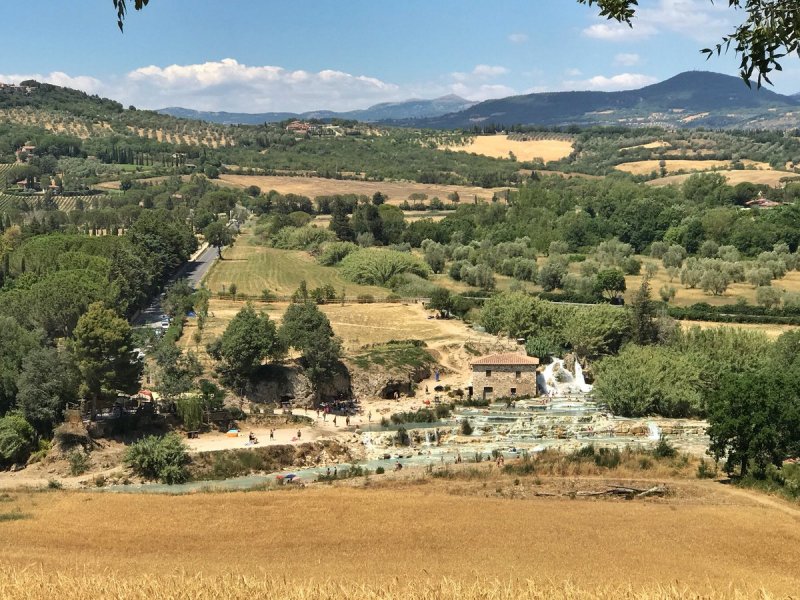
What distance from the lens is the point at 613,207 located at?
126000mm

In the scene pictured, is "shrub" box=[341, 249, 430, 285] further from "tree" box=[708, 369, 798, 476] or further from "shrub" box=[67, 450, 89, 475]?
"tree" box=[708, 369, 798, 476]

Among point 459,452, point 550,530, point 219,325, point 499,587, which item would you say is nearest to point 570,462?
point 459,452

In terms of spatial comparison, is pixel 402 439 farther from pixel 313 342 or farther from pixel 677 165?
pixel 677 165

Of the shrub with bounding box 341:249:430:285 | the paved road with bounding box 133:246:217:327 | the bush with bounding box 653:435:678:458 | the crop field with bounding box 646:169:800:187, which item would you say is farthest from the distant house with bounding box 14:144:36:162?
the bush with bounding box 653:435:678:458

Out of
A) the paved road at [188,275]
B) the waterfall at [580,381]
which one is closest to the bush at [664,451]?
the waterfall at [580,381]

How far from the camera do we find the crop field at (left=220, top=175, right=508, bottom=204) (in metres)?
159

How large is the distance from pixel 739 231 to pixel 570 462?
77.0 meters

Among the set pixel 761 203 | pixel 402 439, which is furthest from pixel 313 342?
pixel 761 203

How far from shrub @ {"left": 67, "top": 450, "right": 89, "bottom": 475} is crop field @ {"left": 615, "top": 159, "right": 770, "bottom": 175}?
508 feet

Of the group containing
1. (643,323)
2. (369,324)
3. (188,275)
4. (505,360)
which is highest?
(643,323)

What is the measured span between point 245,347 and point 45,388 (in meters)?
11.5

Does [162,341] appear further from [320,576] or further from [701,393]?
[320,576]

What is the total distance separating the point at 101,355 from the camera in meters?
47.4

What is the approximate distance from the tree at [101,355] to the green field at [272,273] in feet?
113
